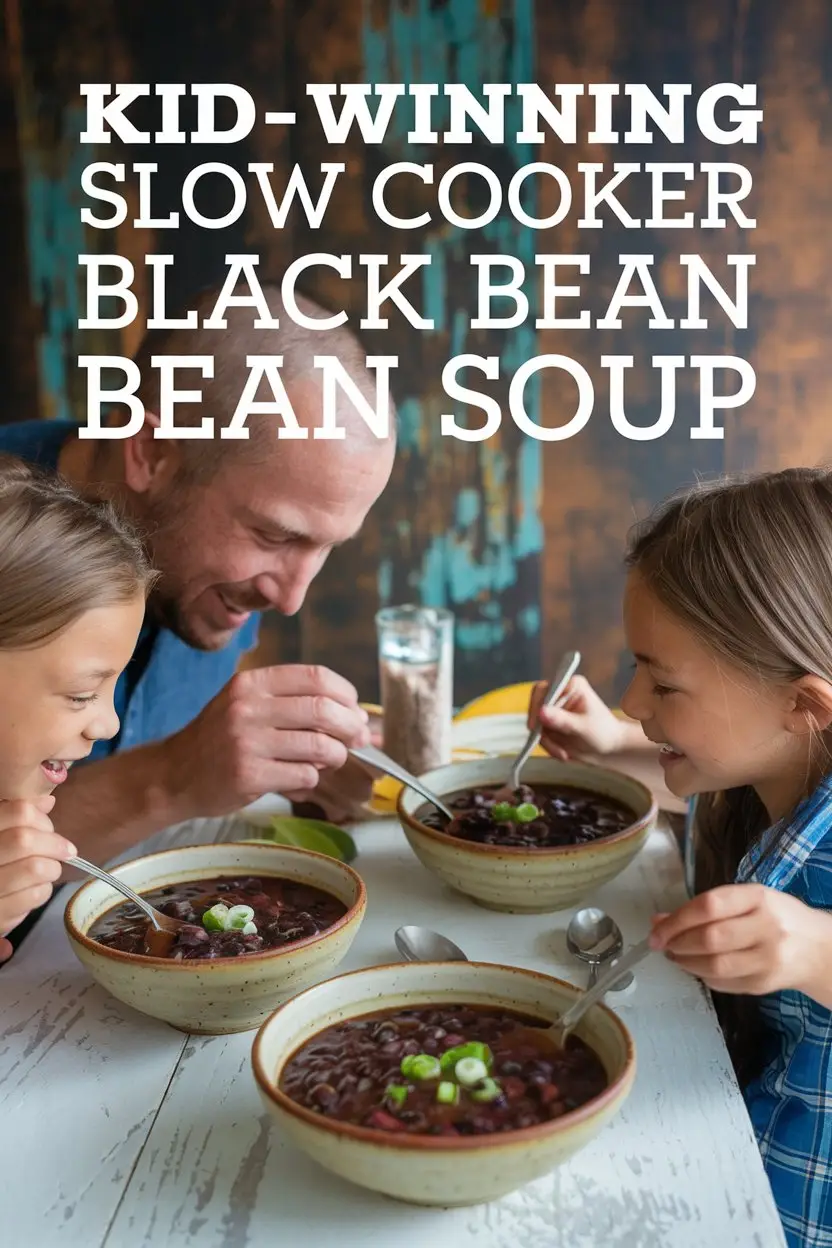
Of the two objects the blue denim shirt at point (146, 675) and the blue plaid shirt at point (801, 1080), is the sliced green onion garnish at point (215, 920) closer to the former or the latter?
the blue plaid shirt at point (801, 1080)

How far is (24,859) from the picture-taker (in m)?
1.24

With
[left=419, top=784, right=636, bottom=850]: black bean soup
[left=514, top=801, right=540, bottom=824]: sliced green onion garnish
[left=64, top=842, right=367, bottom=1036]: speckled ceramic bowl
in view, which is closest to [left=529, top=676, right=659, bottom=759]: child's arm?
[left=419, top=784, right=636, bottom=850]: black bean soup

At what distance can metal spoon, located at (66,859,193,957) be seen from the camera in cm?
124

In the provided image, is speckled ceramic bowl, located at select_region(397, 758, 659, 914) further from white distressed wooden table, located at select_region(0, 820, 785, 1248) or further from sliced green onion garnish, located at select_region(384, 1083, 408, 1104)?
sliced green onion garnish, located at select_region(384, 1083, 408, 1104)

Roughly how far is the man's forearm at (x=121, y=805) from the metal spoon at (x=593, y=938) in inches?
21.6

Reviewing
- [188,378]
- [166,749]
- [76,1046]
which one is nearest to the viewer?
[76,1046]

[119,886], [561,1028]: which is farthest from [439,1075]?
[119,886]

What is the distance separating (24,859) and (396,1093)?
1.58 ft

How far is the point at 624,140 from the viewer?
344 cm

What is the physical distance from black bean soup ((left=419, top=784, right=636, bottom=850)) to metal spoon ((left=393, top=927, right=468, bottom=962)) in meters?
0.18

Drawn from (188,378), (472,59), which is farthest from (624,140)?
(188,378)

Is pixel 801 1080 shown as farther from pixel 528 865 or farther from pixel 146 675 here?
pixel 146 675

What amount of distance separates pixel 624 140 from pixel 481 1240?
3.15m

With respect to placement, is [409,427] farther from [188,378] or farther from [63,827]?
[63,827]
